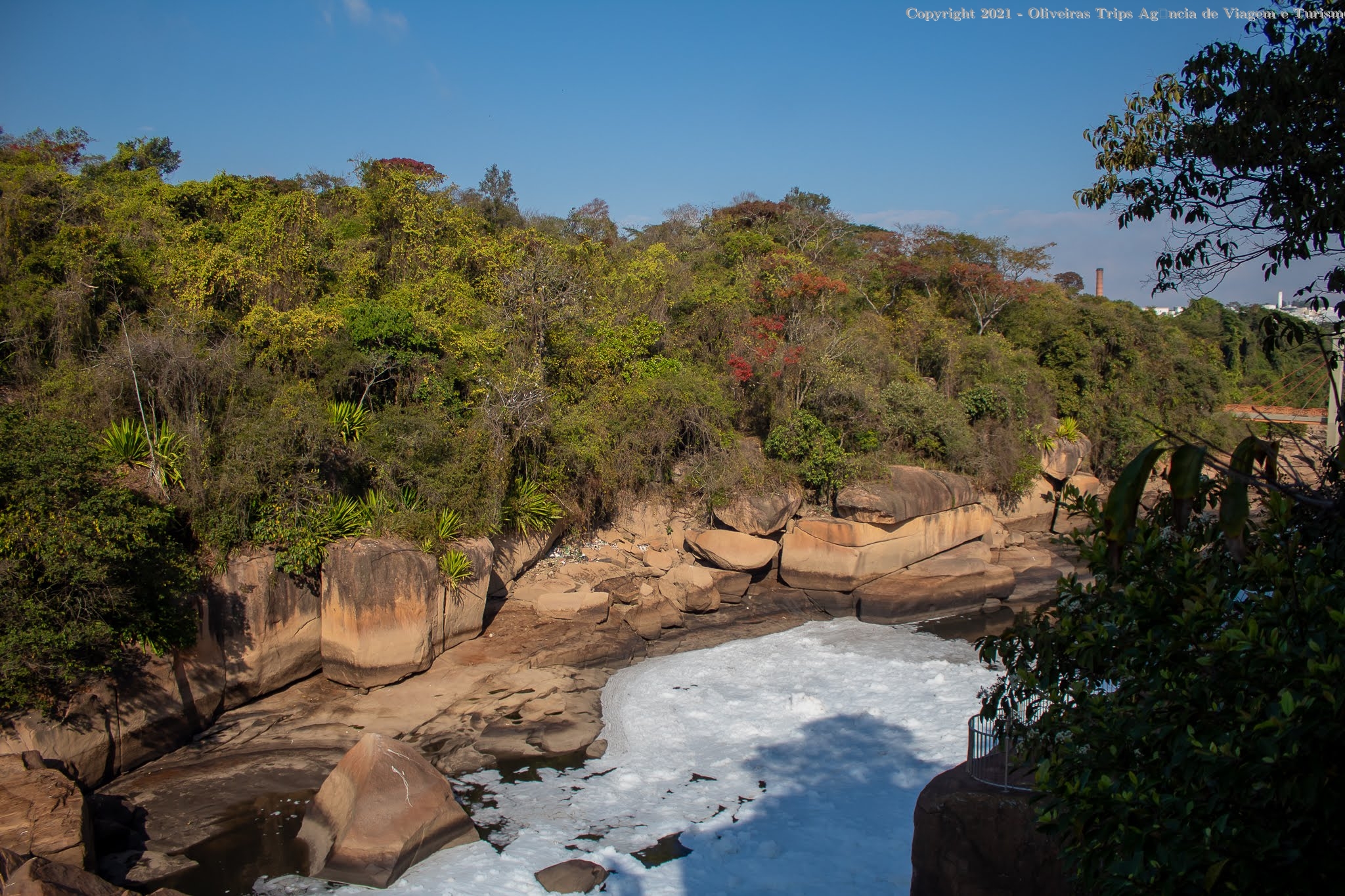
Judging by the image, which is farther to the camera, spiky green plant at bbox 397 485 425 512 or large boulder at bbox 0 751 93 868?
spiky green plant at bbox 397 485 425 512

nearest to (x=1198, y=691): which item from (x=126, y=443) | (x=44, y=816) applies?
(x=44, y=816)

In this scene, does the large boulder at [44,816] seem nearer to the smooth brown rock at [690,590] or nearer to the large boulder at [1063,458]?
the smooth brown rock at [690,590]

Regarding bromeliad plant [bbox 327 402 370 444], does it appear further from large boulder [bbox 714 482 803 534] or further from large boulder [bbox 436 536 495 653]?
large boulder [bbox 714 482 803 534]

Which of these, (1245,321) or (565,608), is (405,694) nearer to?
(565,608)

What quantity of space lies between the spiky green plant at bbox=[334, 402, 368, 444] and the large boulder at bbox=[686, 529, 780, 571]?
24.7 ft

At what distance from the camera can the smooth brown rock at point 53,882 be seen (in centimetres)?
654

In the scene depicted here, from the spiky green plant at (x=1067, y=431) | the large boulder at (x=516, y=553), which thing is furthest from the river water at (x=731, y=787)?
the spiky green plant at (x=1067, y=431)

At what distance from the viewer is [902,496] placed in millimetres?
18750

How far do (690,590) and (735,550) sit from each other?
1647 millimetres

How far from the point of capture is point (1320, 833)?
10.7 ft

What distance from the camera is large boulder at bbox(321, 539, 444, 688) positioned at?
1298 centimetres

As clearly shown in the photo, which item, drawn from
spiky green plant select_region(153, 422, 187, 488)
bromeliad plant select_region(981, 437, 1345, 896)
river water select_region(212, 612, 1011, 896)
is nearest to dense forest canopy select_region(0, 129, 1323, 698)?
spiky green plant select_region(153, 422, 187, 488)

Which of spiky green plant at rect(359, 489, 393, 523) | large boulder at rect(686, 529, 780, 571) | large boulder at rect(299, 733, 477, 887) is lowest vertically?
large boulder at rect(299, 733, 477, 887)

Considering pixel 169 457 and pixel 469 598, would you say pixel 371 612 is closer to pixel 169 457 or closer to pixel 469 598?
pixel 469 598
